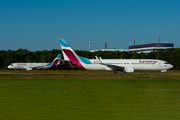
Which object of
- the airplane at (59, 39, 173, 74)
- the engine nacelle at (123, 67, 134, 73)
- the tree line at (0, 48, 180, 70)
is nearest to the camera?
the engine nacelle at (123, 67, 134, 73)

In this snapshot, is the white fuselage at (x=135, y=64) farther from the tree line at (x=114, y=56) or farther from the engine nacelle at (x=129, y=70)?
the tree line at (x=114, y=56)

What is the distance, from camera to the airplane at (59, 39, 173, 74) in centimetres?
4847

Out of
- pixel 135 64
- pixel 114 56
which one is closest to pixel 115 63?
pixel 135 64

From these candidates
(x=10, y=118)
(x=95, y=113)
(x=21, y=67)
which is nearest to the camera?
(x=10, y=118)

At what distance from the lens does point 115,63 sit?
49.1 metres

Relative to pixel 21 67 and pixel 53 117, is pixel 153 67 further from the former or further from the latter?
pixel 21 67

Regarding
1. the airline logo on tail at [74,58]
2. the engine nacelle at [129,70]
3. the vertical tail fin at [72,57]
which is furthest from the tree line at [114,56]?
the airline logo on tail at [74,58]

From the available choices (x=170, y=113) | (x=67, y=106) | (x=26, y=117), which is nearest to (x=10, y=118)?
(x=26, y=117)

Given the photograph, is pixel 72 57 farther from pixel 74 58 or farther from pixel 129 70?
pixel 129 70

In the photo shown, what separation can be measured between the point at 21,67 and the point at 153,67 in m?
63.4

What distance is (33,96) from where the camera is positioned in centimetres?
1448

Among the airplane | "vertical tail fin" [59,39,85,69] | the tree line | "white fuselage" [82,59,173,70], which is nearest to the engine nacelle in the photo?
the airplane

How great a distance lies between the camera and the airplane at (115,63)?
159ft

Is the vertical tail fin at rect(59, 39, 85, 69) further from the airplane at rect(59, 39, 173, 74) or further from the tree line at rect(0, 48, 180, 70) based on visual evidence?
the tree line at rect(0, 48, 180, 70)
